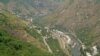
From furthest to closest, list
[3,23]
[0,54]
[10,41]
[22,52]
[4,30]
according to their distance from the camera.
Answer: [3,23] < [4,30] < [10,41] < [22,52] < [0,54]

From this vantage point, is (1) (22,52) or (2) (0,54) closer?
(2) (0,54)

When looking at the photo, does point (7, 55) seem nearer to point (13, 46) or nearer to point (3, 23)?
point (13, 46)

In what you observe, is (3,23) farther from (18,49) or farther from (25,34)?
(18,49)

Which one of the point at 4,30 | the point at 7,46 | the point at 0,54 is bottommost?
the point at 0,54

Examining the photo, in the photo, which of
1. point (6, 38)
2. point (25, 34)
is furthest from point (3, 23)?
point (6, 38)

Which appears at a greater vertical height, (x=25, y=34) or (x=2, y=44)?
(x=25, y=34)

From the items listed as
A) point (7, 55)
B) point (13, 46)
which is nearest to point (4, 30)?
point (13, 46)

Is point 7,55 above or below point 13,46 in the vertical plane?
below

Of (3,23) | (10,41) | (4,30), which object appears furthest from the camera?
(3,23)

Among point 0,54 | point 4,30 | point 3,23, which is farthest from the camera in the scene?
point 3,23
